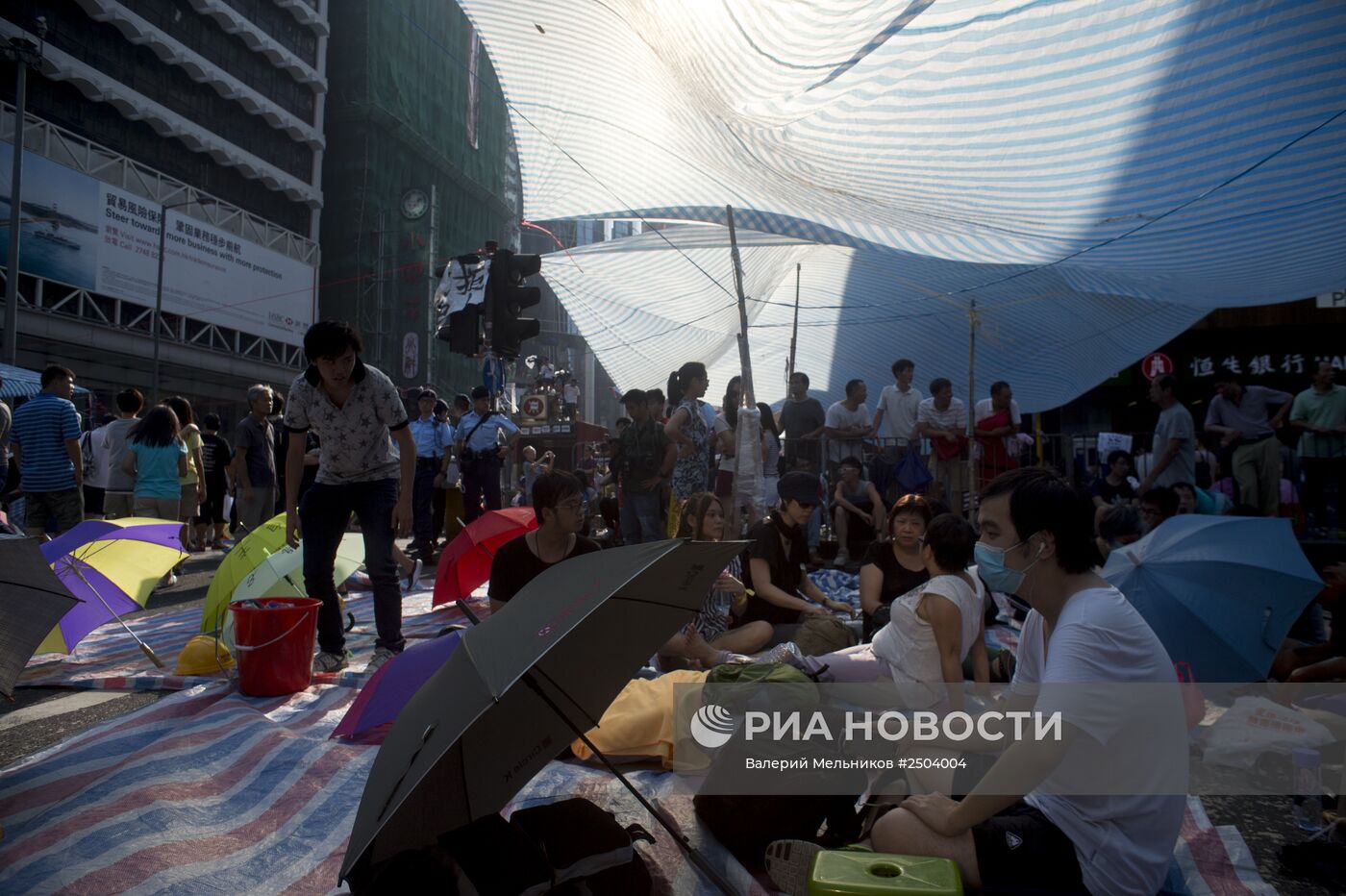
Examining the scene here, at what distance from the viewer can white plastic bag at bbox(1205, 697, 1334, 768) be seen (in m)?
3.13

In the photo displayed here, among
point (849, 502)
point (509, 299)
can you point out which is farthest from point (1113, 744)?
point (509, 299)

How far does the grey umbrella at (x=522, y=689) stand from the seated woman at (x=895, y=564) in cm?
233

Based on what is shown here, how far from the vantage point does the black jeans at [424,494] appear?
8.53 meters

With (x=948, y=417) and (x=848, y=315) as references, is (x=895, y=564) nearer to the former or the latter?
(x=948, y=417)

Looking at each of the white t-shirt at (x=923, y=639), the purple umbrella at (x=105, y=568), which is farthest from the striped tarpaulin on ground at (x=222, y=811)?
the purple umbrella at (x=105, y=568)

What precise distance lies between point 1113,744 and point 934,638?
1.44 m

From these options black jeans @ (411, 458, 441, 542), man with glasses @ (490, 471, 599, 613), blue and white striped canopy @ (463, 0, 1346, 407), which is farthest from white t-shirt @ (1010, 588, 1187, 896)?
black jeans @ (411, 458, 441, 542)

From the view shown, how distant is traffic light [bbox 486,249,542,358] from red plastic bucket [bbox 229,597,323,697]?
13.3 feet

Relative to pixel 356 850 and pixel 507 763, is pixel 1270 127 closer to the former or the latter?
pixel 507 763

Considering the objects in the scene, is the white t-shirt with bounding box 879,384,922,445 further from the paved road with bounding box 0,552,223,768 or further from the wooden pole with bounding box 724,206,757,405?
the paved road with bounding box 0,552,223,768

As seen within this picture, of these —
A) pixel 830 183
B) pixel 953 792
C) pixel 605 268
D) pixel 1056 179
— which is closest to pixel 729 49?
pixel 830 183

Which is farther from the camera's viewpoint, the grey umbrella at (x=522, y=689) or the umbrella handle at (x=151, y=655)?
the umbrella handle at (x=151, y=655)

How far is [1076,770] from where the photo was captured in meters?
1.81

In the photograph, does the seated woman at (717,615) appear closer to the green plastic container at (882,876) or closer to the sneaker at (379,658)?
the sneaker at (379,658)
